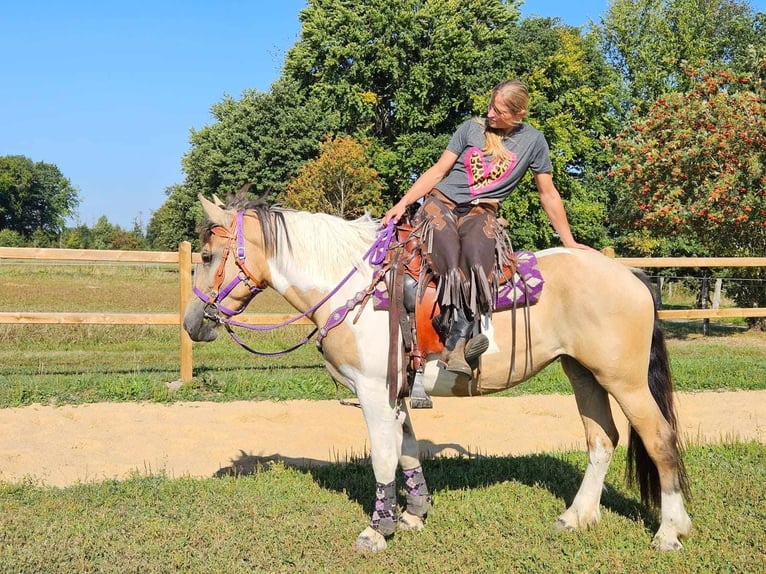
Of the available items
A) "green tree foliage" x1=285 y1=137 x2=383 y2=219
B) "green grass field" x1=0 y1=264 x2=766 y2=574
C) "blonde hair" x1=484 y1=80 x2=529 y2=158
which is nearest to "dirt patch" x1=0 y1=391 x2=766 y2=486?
"green grass field" x1=0 y1=264 x2=766 y2=574

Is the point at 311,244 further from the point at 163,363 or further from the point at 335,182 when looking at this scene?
the point at 335,182

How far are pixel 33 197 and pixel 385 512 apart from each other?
97005 millimetres

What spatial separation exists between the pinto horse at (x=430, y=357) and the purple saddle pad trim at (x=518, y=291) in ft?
0.19

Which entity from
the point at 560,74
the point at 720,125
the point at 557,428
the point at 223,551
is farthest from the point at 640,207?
the point at 560,74

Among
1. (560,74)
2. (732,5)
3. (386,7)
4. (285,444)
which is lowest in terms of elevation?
(285,444)

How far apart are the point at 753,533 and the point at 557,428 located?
145 inches

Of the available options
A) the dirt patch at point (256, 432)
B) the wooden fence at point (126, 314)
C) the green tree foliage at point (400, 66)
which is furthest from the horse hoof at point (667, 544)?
the green tree foliage at point (400, 66)

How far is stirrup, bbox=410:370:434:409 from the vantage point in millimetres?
4480

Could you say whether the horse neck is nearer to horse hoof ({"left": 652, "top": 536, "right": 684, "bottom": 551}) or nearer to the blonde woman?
the blonde woman

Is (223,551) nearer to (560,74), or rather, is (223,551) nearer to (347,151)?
(347,151)

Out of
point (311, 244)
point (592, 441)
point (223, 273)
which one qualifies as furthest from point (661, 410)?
point (223, 273)

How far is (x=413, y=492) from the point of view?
4750 mm

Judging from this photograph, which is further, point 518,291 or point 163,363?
point 163,363

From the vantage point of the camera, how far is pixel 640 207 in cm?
1731
